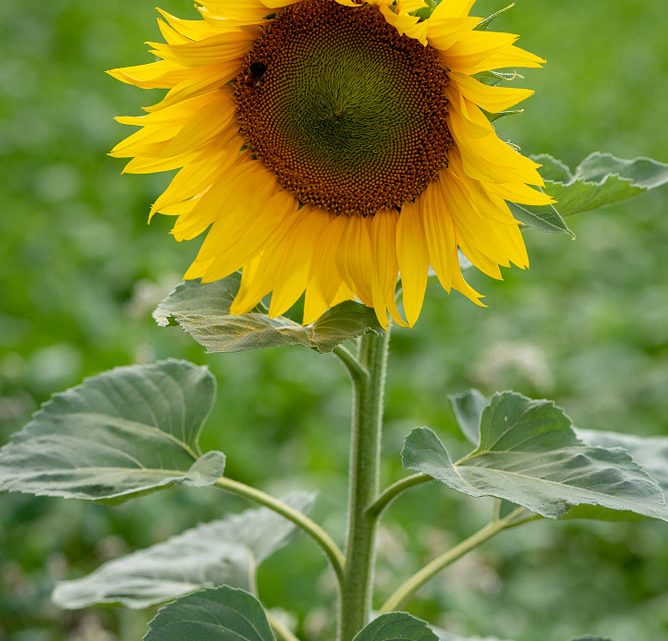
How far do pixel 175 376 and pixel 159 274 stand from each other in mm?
1973

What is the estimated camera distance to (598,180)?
111cm

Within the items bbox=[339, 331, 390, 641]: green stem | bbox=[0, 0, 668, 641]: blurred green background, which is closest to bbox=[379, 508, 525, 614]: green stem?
bbox=[339, 331, 390, 641]: green stem

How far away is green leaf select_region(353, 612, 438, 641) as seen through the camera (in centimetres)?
95

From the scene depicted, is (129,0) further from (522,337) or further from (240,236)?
(240,236)

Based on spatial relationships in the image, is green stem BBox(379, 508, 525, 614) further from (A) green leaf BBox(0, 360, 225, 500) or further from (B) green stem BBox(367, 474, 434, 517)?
(A) green leaf BBox(0, 360, 225, 500)

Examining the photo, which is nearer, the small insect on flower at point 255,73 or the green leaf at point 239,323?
the green leaf at point 239,323

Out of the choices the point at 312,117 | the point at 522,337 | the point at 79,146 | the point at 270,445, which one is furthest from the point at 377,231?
the point at 79,146

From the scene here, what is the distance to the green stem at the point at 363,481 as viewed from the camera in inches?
41.8

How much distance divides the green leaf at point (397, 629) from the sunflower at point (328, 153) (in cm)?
26

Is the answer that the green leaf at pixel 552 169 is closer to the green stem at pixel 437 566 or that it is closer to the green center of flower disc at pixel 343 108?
the green center of flower disc at pixel 343 108

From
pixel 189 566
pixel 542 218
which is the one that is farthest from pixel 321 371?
pixel 542 218

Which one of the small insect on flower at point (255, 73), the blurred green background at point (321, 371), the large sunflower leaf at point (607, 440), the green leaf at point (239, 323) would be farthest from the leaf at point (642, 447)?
the blurred green background at point (321, 371)

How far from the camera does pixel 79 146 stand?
4512mm

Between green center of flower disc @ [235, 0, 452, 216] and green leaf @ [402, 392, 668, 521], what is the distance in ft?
0.77
